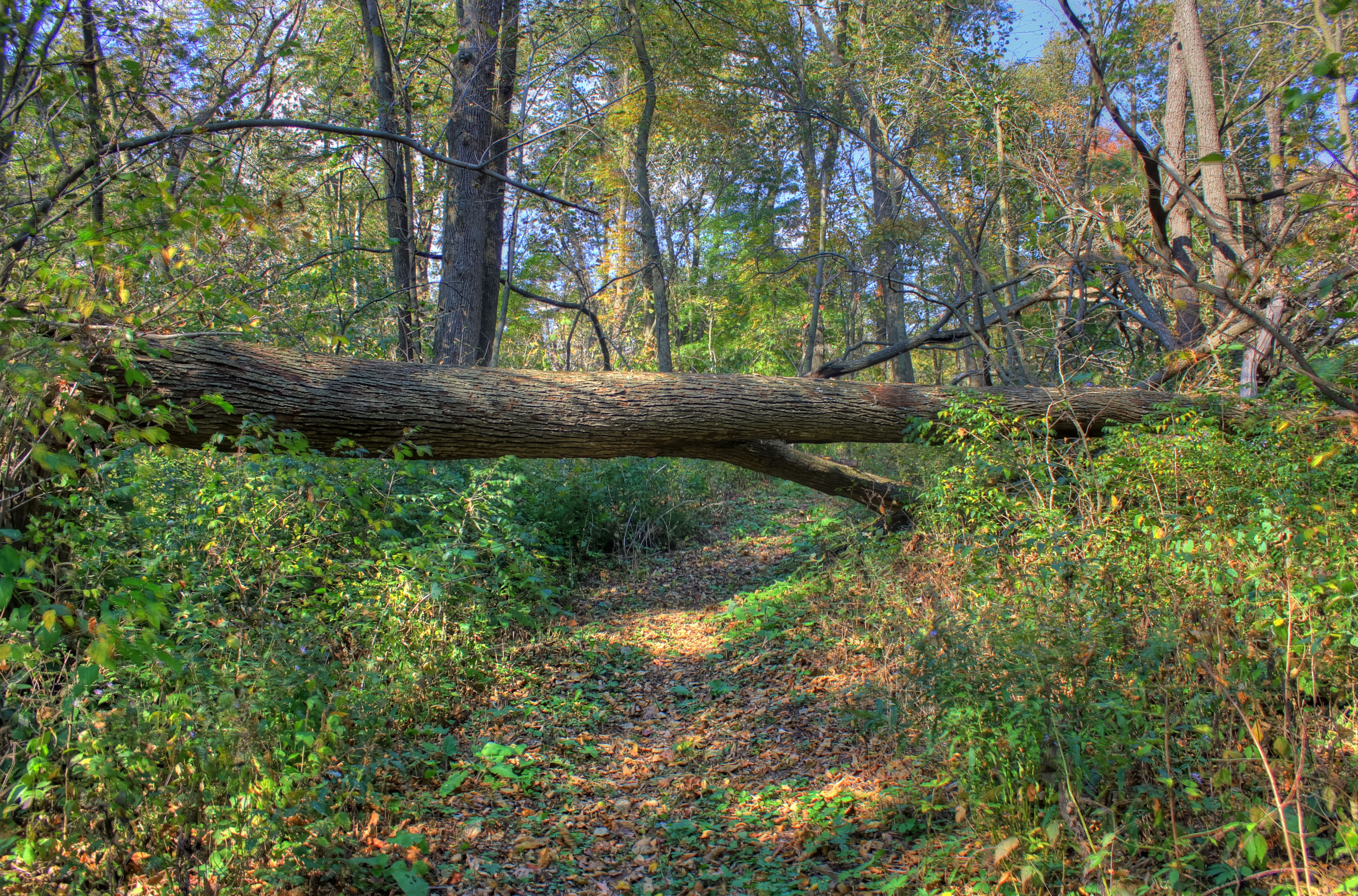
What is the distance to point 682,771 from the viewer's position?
12.2 feet

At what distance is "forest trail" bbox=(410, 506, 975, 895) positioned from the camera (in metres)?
2.86

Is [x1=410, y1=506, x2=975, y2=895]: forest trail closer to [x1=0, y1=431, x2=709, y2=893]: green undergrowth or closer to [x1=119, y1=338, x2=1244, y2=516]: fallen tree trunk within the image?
[x1=0, y1=431, x2=709, y2=893]: green undergrowth

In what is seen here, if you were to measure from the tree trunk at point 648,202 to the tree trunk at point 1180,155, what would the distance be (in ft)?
21.5

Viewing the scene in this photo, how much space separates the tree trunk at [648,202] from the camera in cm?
1136

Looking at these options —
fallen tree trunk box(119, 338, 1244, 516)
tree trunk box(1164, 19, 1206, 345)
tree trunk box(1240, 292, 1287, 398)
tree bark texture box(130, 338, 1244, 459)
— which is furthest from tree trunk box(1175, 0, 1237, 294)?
fallen tree trunk box(119, 338, 1244, 516)

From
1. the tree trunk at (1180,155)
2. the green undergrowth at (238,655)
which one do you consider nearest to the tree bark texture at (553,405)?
the green undergrowth at (238,655)

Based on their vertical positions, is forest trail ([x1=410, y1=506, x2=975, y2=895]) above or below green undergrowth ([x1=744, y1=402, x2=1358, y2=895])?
below

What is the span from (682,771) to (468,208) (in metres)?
6.16

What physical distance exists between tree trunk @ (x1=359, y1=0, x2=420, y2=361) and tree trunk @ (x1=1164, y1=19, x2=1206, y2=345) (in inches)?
279

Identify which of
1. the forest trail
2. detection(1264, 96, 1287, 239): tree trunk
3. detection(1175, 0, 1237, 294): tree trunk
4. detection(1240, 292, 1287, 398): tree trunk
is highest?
detection(1175, 0, 1237, 294): tree trunk

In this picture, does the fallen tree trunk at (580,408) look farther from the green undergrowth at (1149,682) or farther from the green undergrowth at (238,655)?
the green undergrowth at (1149,682)

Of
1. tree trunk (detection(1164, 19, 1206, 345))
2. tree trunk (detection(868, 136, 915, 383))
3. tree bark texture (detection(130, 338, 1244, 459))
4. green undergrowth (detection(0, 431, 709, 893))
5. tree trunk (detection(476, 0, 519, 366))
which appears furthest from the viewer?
tree trunk (detection(868, 136, 915, 383))

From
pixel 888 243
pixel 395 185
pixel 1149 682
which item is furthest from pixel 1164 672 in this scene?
pixel 888 243

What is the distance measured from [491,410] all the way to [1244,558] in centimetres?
415
